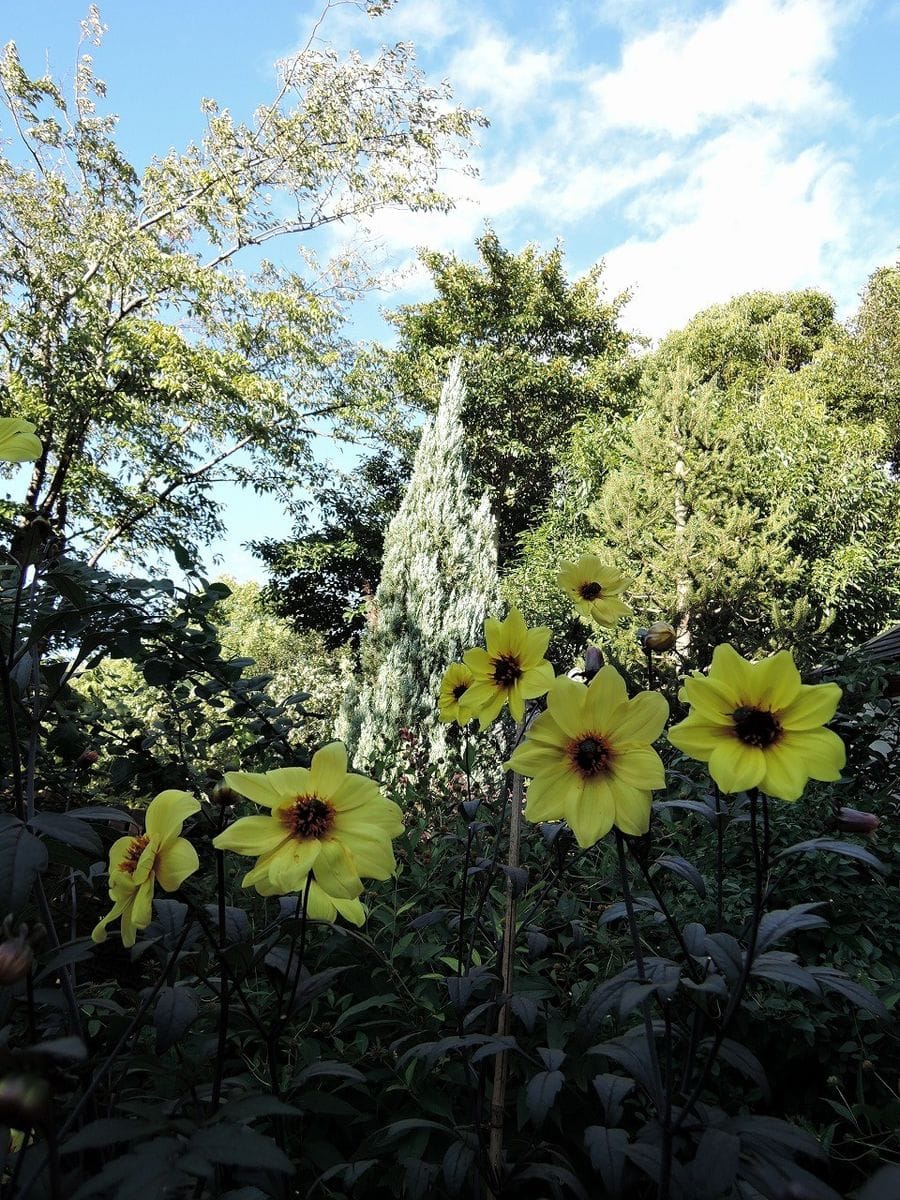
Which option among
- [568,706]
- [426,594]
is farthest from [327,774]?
[426,594]

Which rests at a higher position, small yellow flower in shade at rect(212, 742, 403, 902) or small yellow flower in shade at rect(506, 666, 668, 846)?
small yellow flower in shade at rect(506, 666, 668, 846)

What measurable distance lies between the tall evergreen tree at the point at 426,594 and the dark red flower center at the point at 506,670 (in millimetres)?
6979

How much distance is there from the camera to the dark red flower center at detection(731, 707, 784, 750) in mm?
726

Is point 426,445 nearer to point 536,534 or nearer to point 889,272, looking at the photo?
point 536,534

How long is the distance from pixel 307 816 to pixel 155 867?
15 centimetres

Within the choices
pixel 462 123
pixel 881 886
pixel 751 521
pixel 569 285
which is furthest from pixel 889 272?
pixel 881 886

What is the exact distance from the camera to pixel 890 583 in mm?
→ 9117

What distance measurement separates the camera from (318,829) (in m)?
0.73

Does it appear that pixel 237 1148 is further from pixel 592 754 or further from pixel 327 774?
pixel 592 754

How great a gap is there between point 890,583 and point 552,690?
32.8 ft

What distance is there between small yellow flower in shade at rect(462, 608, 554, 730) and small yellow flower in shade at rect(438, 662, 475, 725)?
0.08m

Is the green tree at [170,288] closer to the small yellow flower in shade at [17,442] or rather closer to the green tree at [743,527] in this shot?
the green tree at [743,527]

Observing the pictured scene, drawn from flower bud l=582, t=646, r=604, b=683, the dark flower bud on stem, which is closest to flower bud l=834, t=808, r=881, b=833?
the dark flower bud on stem

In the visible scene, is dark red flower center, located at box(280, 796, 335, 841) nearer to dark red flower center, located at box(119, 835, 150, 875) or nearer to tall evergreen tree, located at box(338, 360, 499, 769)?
dark red flower center, located at box(119, 835, 150, 875)
